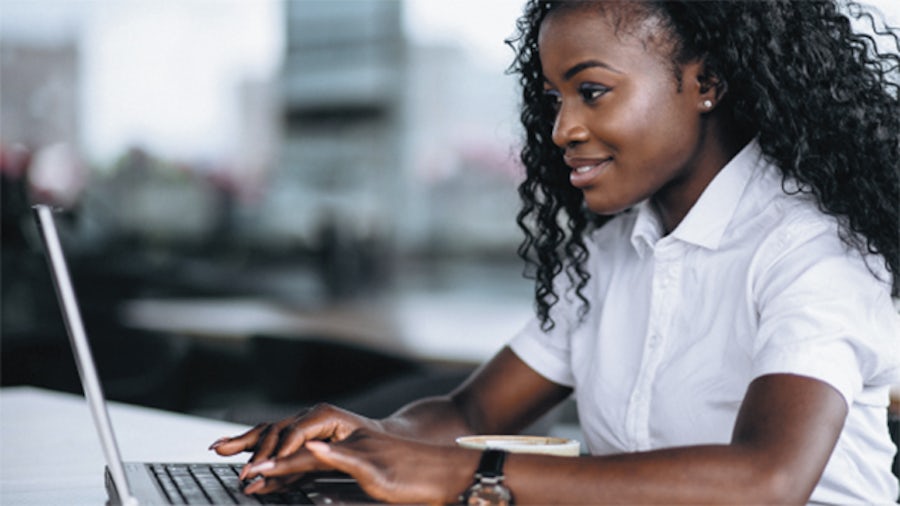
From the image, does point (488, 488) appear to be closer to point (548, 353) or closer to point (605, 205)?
point (605, 205)

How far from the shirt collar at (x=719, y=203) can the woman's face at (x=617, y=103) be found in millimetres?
59

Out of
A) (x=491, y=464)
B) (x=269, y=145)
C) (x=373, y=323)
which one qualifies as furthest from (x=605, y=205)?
(x=269, y=145)

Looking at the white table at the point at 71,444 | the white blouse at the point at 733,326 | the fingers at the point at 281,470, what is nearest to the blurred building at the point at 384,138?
the white table at the point at 71,444

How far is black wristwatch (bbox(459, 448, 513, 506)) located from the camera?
1140 mm

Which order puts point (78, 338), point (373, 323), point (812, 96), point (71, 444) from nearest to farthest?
1. point (78, 338)
2. point (812, 96)
3. point (71, 444)
4. point (373, 323)

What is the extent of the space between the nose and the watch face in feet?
1.59

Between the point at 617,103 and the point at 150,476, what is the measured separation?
0.66m

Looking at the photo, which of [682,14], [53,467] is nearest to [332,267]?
[53,467]

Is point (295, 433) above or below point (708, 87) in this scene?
below

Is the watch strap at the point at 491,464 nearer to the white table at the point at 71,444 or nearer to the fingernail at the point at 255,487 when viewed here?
the fingernail at the point at 255,487

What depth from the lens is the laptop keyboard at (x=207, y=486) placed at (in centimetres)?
119

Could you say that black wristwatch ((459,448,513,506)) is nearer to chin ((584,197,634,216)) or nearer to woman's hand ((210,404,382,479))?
woman's hand ((210,404,382,479))

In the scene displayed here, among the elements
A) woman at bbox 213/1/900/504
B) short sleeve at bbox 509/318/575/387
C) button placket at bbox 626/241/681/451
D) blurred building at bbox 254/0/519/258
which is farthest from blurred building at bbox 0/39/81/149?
button placket at bbox 626/241/681/451

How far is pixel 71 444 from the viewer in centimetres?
199
